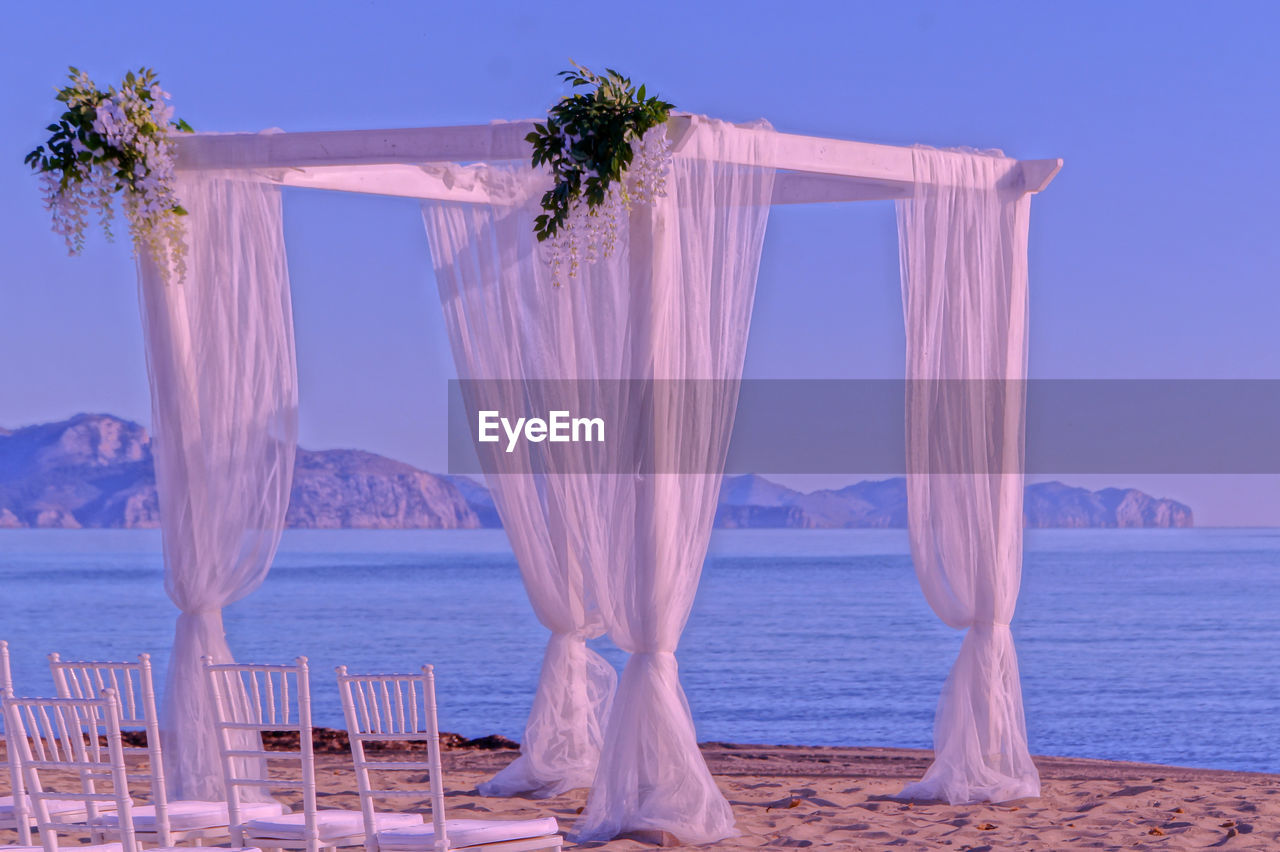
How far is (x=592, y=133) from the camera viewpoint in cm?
509

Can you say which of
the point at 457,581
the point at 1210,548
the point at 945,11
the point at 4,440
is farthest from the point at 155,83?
the point at 1210,548

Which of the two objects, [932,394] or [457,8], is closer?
[932,394]

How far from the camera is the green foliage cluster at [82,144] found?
5.44 metres

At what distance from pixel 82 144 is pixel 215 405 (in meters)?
1.10

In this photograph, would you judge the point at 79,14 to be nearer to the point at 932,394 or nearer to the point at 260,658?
the point at 260,658

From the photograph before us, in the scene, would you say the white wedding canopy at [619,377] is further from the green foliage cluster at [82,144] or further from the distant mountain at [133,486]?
the distant mountain at [133,486]

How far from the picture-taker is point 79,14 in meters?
29.5

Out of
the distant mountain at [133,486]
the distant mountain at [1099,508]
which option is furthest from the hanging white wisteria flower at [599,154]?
the distant mountain at [133,486]

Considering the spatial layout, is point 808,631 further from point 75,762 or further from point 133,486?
point 75,762

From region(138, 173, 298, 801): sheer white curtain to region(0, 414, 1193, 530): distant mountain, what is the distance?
1322 inches

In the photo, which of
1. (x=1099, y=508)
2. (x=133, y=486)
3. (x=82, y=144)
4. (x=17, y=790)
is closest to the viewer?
(x=17, y=790)

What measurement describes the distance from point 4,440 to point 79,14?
1540 cm

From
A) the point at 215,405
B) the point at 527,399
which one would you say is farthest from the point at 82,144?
the point at 527,399
